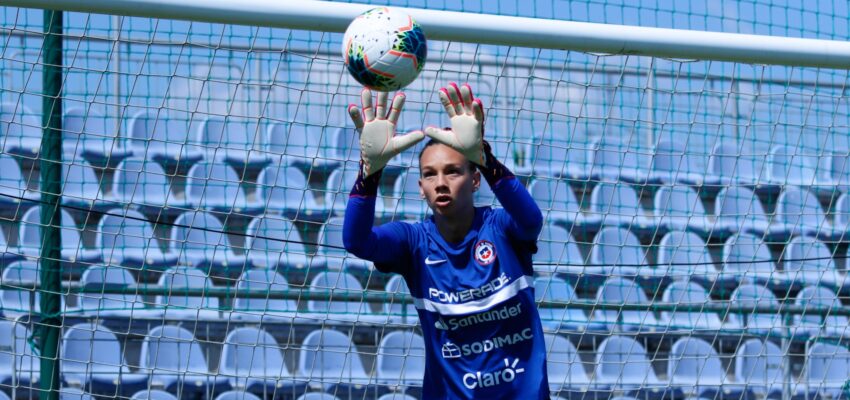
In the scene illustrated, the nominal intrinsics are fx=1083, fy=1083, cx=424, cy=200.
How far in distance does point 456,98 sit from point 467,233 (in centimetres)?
50

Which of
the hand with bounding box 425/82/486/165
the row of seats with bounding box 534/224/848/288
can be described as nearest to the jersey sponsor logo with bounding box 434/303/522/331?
the hand with bounding box 425/82/486/165

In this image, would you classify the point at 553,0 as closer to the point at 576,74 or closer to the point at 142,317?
the point at 576,74

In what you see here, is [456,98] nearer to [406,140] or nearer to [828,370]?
[406,140]

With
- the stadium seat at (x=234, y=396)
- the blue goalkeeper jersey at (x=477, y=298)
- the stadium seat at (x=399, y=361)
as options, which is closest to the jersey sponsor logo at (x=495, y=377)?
the blue goalkeeper jersey at (x=477, y=298)

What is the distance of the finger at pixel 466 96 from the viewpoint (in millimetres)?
3016

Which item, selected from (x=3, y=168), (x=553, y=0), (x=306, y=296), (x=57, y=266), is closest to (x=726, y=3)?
(x=553, y=0)

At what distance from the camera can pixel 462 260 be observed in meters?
3.34

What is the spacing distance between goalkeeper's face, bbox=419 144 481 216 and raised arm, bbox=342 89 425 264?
151mm

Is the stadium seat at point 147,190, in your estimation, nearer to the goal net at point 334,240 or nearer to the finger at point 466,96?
the goal net at point 334,240

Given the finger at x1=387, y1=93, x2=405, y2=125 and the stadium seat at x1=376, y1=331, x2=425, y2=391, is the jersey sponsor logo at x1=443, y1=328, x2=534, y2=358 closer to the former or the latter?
the finger at x1=387, y1=93, x2=405, y2=125

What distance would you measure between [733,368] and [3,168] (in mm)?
5288

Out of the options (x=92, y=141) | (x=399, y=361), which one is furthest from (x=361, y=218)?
(x=92, y=141)

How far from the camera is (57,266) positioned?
512cm

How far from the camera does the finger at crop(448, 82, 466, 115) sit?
303cm
